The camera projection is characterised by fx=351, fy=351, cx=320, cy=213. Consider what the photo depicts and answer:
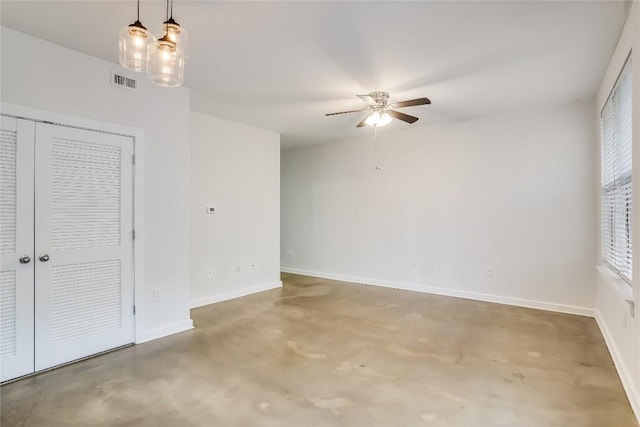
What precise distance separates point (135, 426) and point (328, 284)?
13.6 ft

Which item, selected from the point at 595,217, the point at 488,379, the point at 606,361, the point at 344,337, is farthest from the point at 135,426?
the point at 595,217

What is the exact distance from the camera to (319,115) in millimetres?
4746

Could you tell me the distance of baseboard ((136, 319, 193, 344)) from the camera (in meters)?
3.41

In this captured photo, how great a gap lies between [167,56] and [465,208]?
4.38 meters

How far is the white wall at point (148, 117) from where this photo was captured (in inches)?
106

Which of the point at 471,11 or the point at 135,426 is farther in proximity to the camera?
the point at 471,11

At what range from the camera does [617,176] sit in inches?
123

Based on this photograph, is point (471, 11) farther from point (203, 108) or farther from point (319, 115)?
point (203, 108)

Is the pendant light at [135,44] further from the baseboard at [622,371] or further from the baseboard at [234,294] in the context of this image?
the baseboard at [622,371]

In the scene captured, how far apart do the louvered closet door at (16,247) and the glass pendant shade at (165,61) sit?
148cm

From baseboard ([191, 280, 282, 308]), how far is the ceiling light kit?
11.0 feet

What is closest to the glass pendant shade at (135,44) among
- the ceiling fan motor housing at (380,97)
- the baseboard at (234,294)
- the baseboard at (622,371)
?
the ceiling fan motor housing at (380,97)

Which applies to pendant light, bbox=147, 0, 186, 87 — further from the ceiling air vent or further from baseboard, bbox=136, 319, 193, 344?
baseboard, bbox=136, 319, 193, 344

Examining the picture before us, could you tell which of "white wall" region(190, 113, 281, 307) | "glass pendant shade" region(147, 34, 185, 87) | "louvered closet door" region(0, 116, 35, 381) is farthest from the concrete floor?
"glass pendant shade" region(147, 34, 185, 87)
